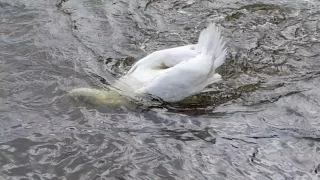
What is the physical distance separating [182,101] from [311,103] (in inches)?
46.3

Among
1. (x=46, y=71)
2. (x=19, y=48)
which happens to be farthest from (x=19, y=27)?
(x=46, y=71)

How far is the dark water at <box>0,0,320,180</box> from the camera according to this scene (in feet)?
13.6

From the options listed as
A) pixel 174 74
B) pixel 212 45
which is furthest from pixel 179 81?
pixel 212 45

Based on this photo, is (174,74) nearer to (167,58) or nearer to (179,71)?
(179,71)

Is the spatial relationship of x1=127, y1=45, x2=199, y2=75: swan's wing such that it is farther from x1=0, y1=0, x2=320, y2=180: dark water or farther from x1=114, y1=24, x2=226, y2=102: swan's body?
x1=0, y1=0, x2=320, y2=180: dark water

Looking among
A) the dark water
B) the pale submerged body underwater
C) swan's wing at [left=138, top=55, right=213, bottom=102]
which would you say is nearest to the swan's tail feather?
the pale submerged body underwater

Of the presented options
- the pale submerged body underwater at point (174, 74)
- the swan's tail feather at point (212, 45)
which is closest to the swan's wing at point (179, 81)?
the pale submerged body underwater at point (174, 74)

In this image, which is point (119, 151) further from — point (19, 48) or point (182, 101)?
point (19, 48)

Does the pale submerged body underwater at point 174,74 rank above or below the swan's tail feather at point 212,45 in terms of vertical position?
below

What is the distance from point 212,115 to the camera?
15.8 feet

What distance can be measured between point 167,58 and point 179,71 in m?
0.39

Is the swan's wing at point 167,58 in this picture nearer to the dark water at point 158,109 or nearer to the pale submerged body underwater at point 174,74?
the pale submerged body underwater at point 174,74

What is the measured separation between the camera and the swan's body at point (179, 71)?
474 centimetres

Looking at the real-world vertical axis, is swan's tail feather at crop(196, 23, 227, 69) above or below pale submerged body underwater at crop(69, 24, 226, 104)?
above
